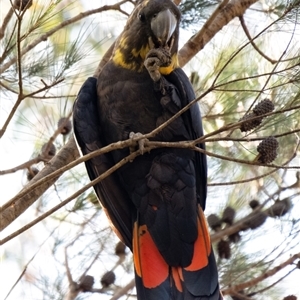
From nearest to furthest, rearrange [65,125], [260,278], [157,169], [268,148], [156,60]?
1. [268,148]
2. [156,60]
3. [157,169]
4. [260,278]
5. [65,125]

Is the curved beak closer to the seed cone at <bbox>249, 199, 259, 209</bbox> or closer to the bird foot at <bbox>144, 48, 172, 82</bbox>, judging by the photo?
the bird foot at <bbox>144, 48, 172, 82</bbox>

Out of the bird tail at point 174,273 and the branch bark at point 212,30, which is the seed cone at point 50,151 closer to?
the bird tail at point 174,273

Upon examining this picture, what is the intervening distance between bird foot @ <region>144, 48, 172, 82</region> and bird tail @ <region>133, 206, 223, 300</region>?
0.61 m

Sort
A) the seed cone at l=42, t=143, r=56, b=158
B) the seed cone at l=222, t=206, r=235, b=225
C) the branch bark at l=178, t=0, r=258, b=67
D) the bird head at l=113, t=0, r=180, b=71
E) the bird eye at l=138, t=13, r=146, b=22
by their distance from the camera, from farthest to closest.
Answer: the seed cone at l=222, t=206, r=235, b=225 < the branch bark at l=178, t=0, r=258, b=67 < the seed cone at l=42, t=143, r=56, b=158 < the bird eye at l=138, t=13, r=146, b=22 < the bird head at l=113, t=0, r=180, b=71

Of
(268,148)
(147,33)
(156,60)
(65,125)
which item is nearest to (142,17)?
(147,33)

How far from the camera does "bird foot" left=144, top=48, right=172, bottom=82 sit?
2.40 m

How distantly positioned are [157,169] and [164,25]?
1.86ft

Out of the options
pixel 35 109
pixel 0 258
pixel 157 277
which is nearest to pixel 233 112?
pixel 157 277

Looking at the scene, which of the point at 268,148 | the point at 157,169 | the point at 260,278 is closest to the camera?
the point at 268,148

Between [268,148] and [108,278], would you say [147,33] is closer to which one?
[268,148]

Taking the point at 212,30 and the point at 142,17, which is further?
the point at 212,30

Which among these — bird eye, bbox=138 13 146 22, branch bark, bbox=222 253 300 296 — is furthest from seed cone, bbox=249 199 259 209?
bird eye, bbox=138 13 146 22

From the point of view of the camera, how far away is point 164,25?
2502mm

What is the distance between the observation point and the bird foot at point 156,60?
7.89ft
